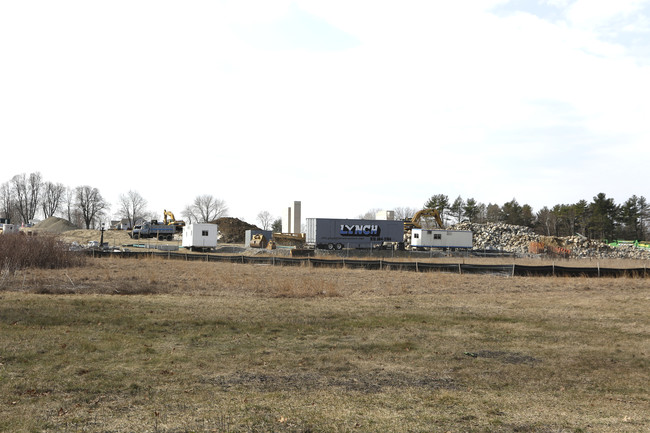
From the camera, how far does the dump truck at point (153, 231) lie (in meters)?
72.6

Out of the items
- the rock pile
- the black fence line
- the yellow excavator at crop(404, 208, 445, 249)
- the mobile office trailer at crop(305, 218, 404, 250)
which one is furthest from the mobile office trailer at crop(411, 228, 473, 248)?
the black fence line

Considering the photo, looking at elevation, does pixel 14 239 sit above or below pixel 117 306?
above

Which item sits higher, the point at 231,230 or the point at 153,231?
the point at 231,230

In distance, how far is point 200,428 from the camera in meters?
6.31

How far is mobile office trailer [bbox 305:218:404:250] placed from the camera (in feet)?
179

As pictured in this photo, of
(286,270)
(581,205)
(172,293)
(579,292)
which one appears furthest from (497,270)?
(581,205)

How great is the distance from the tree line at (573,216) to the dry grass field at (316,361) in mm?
83430

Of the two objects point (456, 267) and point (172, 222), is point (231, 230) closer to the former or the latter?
point (172, 222)

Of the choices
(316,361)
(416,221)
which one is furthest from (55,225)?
(316,361)

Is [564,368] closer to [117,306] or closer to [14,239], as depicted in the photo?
[117,306]

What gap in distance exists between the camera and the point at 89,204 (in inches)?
4838

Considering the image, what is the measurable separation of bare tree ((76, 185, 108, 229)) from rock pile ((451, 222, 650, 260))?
289 feet

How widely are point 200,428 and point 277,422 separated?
97cm

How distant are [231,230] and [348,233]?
2945cm
